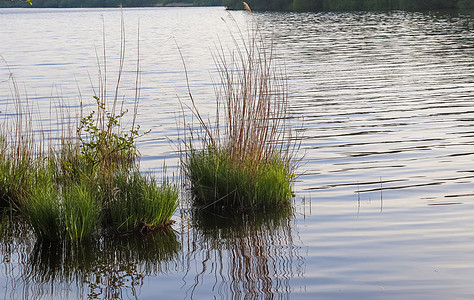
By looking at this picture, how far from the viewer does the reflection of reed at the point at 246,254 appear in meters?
5.82

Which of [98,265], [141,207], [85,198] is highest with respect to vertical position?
[85,198]

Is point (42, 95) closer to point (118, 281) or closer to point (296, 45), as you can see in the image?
point (118, 281)

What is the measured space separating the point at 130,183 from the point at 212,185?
121 cm

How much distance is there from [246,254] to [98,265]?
1410 mm

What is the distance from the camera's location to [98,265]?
20.9 ft

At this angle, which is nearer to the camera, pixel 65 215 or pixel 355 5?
pixel 65 215

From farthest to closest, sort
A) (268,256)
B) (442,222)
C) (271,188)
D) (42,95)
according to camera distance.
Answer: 1. (42,95)
2. (271,188)
3. (442,222)
4. (268,256)

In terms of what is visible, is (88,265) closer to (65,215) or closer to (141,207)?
(65,215)

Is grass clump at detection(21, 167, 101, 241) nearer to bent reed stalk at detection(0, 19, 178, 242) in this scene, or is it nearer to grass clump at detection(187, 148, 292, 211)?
bent reed stalk at detection(0, 19, 178, 242)

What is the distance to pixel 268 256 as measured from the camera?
6535 mm

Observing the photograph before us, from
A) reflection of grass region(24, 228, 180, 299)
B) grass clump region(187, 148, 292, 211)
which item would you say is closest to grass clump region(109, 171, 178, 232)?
reflection of grass region(24, 228, 180, 299)

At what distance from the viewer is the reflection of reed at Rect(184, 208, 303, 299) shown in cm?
582

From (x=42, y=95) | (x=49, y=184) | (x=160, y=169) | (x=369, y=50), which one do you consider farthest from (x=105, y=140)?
(x=369, y=50)

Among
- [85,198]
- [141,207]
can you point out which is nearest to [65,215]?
[85,198]
